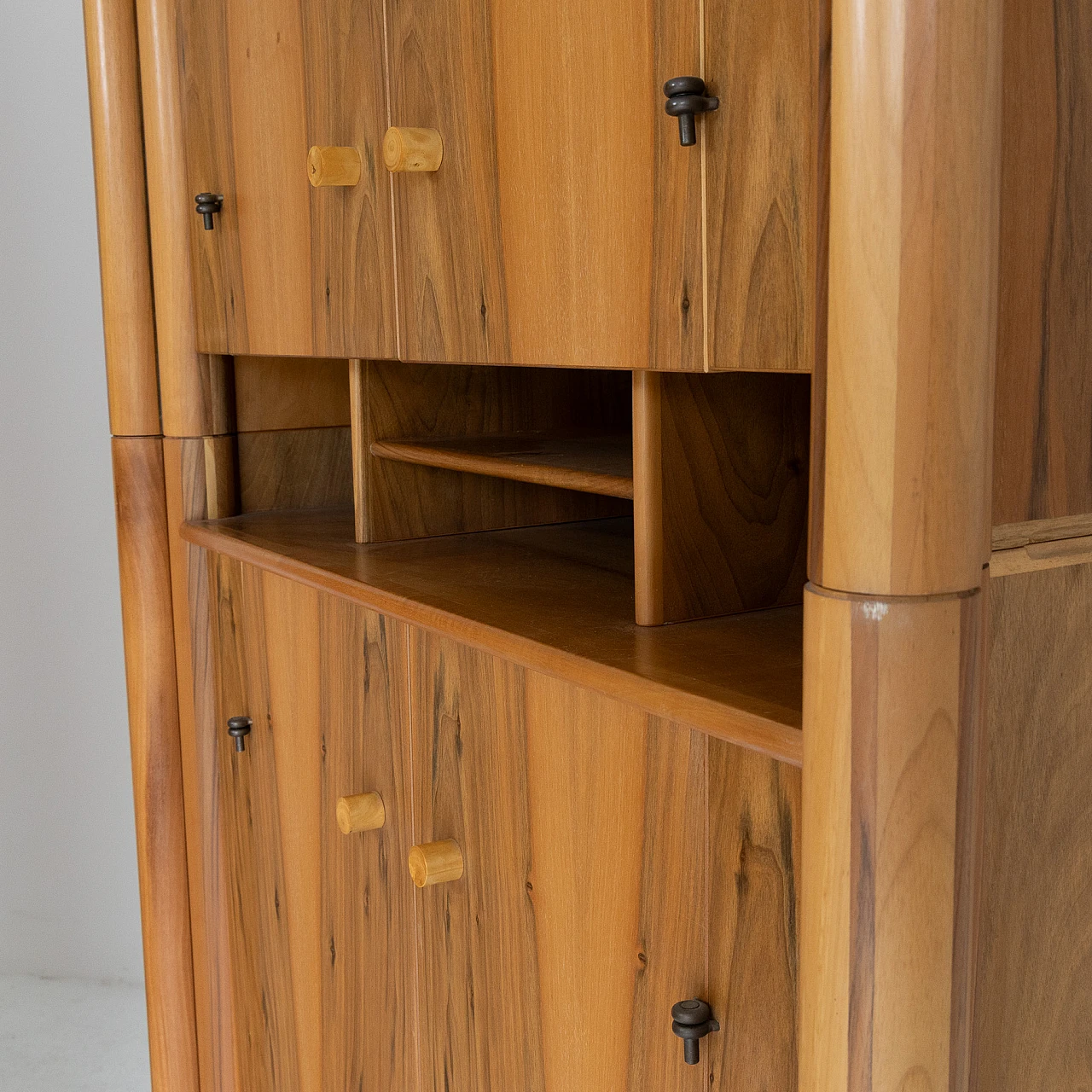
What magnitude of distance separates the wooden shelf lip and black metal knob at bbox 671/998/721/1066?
36cm

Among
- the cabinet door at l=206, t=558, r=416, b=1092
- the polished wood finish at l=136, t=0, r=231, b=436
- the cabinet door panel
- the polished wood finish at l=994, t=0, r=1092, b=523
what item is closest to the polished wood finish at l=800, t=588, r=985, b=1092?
the polished wood finish at l=994, t=0, r=1092, b=523

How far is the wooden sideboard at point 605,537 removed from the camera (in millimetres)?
633

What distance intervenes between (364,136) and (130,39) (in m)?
0.56

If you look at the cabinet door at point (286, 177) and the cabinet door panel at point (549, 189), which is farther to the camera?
the cabinet door at point (286, 177)

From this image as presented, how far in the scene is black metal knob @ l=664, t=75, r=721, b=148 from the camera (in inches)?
30.5

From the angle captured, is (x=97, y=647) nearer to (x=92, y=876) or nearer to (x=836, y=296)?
(x=92, y=876)

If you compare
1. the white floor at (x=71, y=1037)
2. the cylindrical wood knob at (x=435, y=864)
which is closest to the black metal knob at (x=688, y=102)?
the cylindrical wood knob at (x=435, y=864)

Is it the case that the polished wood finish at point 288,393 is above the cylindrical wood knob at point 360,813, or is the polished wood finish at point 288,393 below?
Answer: above

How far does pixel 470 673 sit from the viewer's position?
1055 mm

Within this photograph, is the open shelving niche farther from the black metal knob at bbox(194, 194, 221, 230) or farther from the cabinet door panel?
the black metal knob at bbox(194, 194, 221, 230)

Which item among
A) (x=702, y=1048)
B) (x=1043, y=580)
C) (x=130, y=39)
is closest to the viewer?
(x=1043, y=580)

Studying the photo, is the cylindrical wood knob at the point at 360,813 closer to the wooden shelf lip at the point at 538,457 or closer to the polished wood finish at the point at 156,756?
the wooden shelf lip at the point at 538,457

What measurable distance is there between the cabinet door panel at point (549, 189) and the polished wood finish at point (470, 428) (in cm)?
28

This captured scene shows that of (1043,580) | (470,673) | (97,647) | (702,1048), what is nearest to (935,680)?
(1043,580)
